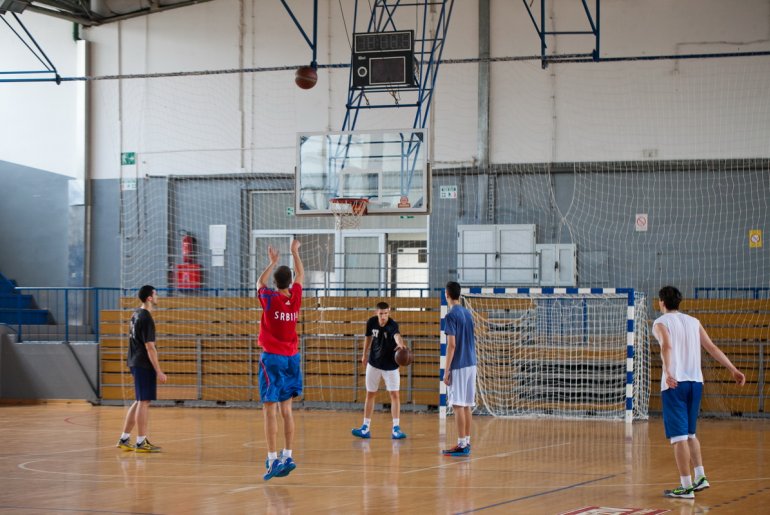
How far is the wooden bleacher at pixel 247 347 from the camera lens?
17.5m

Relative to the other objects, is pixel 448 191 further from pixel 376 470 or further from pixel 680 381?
pixel 680 381

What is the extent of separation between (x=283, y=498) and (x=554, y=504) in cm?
224

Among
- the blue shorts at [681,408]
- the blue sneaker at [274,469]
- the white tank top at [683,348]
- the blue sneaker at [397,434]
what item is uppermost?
the white tank top at [683,348]

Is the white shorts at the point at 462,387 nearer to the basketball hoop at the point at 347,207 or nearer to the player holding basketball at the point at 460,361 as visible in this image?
the player holding basketball at the point at 460,361

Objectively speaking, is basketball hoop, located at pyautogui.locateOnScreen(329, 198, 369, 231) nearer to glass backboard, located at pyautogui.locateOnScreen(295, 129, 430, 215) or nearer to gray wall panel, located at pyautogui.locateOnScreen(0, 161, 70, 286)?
glass backboard, located at pyautogui.locateOnScreen(295, 129, 430, 215)

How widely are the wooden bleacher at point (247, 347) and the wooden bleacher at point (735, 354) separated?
13.8 ft

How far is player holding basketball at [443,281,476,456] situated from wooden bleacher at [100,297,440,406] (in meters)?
6.61

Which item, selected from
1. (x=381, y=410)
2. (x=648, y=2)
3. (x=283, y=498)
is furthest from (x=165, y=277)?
(x=283, y=498)

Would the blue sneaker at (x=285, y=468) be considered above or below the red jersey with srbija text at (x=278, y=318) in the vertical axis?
below

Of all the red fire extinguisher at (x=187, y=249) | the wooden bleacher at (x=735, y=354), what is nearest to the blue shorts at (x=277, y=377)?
the wooden bleacher at (x=735, y=354)

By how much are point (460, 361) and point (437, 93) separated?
35.9ft

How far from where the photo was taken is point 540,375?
16.5 meters

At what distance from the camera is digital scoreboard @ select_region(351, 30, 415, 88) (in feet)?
48.7

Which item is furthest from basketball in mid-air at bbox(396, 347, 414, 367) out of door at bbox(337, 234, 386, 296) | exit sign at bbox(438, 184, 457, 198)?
exit sign at bbox(438, 184, 457, 198)
